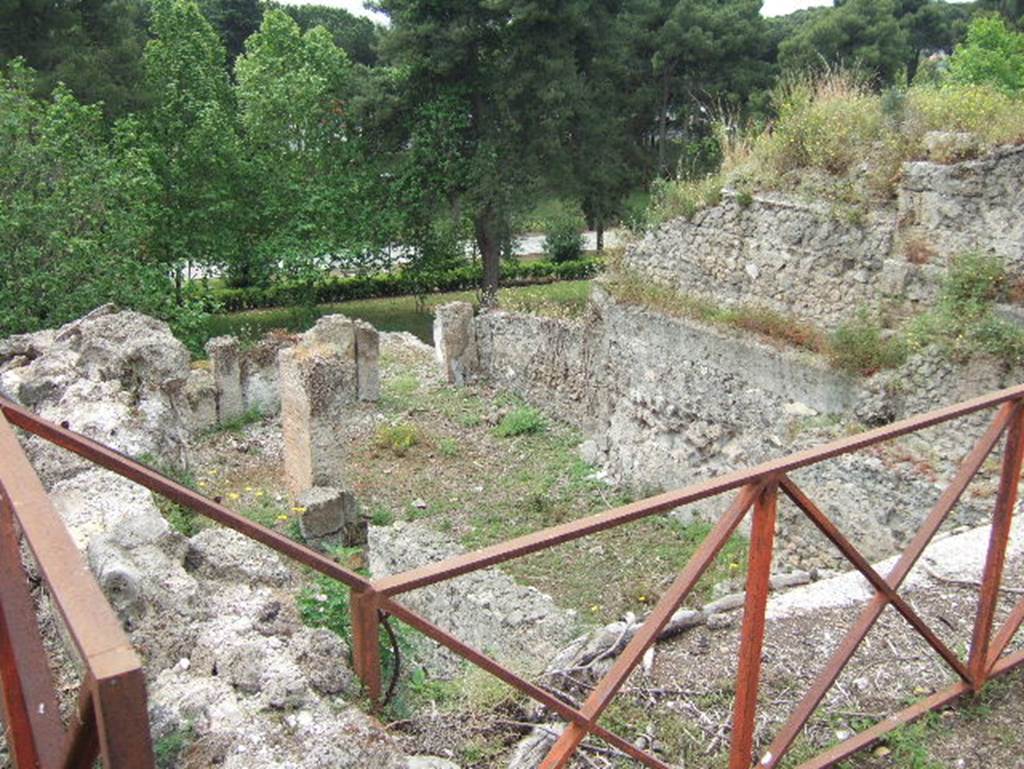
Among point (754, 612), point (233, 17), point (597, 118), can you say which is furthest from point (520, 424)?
point (233, 17)

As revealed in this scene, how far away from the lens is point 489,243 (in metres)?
21.2

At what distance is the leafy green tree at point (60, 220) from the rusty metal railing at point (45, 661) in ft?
34.4

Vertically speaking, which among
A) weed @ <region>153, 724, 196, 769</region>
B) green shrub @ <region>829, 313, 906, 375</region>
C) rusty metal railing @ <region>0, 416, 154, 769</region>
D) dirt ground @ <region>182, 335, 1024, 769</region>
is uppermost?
rusty metal railing @ <region>0, 416, 154, 769</region>

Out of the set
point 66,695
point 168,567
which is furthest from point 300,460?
point 66,695

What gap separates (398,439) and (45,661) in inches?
412

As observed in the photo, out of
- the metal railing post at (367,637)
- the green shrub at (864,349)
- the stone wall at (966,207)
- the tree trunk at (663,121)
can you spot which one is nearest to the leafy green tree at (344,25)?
the tree trunk at (663,121)

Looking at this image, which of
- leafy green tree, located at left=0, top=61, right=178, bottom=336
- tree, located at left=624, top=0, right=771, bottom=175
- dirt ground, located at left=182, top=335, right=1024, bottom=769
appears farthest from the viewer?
tree, located at left=624, top=0, right=771, bottom=175

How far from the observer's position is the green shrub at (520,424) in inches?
501

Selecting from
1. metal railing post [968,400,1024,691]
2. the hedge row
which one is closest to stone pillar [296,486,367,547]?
metal railing post [968,400,1024,691]

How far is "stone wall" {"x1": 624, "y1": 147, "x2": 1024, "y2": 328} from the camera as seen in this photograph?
8.45 m

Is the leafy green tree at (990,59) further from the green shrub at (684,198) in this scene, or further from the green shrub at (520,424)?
the green shrub at (520,424)

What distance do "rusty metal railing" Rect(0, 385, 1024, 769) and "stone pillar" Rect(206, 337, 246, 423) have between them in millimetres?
11284

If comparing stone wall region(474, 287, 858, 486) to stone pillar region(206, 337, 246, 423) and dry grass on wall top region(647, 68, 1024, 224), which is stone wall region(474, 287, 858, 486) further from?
stone pillar region(206, 337, 246, 423)

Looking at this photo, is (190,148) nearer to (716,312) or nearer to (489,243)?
(489,243)
